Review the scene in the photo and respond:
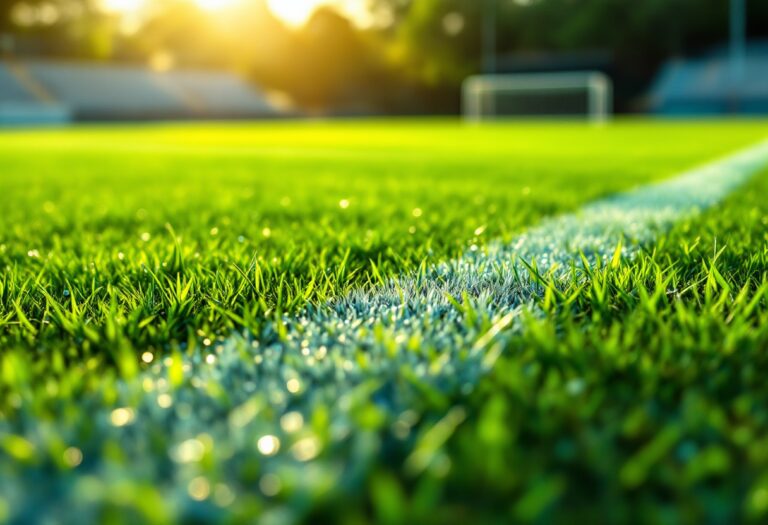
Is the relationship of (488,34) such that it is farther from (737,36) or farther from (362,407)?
(362,407)

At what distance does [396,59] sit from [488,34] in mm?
5305

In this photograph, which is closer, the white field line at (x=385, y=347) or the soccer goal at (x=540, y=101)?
the white field line at (x=385, y=347)

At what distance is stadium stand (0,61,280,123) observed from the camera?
32688mm

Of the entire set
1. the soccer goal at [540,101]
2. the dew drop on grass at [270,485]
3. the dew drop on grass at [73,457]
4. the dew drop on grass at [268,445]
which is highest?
the soccer goal at [540,101]

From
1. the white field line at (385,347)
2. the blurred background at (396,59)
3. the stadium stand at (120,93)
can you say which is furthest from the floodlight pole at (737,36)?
the white field line at (385,347)

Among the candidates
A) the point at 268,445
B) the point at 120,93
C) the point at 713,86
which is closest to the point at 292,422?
the point at 268,445

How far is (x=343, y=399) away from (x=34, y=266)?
132cm

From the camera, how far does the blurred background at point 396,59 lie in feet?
112

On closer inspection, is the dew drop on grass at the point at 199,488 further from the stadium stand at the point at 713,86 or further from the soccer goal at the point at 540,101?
the stadium stand at the point at 713,86

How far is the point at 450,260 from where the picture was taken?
192 cm

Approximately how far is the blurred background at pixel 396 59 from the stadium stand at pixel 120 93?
70 millimetres

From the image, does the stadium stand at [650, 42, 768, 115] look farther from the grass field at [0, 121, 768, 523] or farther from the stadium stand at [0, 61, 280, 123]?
the grass field at [0, 121, 768, 523]

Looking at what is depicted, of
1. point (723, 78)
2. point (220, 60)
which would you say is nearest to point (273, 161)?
point (723, 78)

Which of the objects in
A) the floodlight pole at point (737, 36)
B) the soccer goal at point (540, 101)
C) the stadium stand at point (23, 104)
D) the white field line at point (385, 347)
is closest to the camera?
the white field line at point (385, 347)
